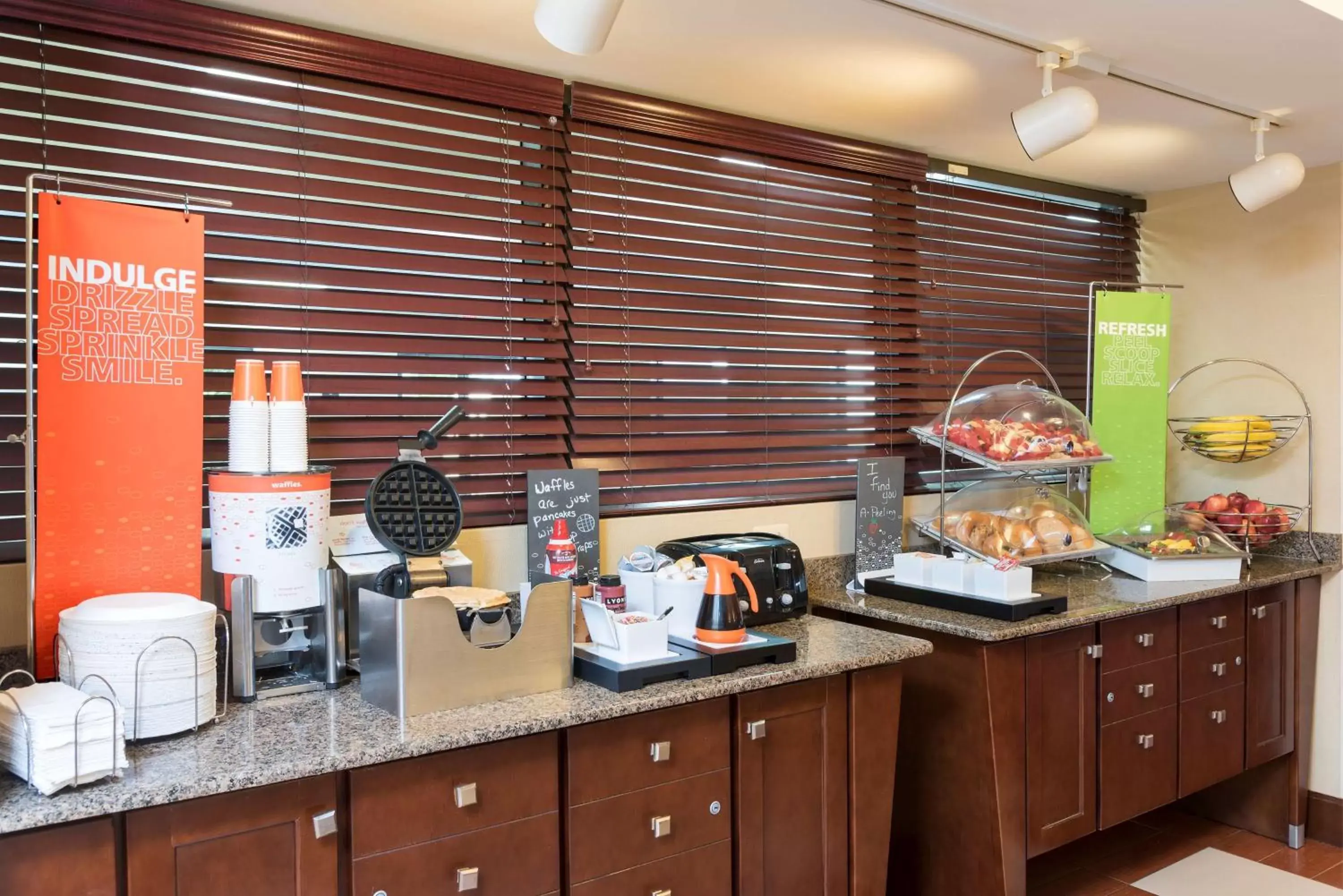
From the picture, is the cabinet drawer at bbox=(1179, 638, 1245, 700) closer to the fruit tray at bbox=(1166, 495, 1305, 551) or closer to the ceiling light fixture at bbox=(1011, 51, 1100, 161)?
the fruit tray at bbox=(1166, 495, 1305, 551)

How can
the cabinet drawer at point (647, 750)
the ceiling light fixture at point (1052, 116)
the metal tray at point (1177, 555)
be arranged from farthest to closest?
the metal tray at point (1177, 555), the ceiling light fixture at point (1052, 116), the cabinet drawer at point (647, 750)

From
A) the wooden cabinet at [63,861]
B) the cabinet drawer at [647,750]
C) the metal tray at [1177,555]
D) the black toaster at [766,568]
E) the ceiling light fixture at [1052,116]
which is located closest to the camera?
the wooden cabinet at [63,861]

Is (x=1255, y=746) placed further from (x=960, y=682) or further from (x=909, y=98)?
(x=909, y=98)

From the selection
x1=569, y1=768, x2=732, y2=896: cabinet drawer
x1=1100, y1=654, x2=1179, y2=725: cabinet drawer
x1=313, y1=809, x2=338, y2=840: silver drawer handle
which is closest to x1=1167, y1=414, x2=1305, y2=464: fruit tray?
x1=1100, y1=654, x2=1179, y2=725: cabinet drawer

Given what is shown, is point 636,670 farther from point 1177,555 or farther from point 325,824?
point 1177,555

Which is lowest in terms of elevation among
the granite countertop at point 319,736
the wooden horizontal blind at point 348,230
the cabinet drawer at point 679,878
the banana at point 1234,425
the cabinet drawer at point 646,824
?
the cabinet drawer at point 679,878

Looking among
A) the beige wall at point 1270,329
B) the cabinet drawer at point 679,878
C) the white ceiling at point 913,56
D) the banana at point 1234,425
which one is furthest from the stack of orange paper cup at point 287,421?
the beige wall at point 1270,329

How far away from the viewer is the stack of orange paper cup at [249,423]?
197 cm

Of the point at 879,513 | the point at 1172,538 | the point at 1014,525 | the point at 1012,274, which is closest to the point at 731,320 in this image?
the point at 879,513

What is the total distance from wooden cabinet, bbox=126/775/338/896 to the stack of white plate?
22 cm

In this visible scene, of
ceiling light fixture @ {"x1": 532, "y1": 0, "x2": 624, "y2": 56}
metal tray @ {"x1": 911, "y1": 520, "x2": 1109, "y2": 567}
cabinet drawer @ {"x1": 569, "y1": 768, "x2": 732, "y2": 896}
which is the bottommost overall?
cabinet drawer @ {"x1": 569, "y1": 768, "x2": 732, "y2": 896}

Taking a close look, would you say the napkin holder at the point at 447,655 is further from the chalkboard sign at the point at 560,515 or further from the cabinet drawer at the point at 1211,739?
the cabinet drawer at the point at 1211,739

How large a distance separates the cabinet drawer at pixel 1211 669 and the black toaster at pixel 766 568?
1.35 m

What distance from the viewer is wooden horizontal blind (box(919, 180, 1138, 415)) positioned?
355 centimetres
